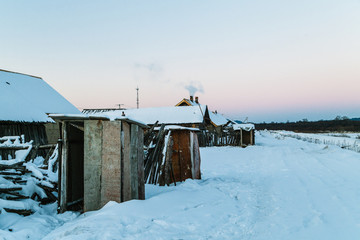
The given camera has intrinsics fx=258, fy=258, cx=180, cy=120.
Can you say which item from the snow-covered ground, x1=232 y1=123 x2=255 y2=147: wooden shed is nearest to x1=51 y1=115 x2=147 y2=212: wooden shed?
the snow-covered ground

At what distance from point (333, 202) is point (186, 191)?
10.8 ft

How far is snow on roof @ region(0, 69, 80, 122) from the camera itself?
13057 mm

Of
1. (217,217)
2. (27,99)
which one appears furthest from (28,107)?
Result: (217,217)

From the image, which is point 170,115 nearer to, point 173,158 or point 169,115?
point 169,115

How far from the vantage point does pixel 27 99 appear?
14891 millimetres

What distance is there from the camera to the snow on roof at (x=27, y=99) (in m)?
13.1

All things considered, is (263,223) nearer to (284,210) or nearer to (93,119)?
(284,210)

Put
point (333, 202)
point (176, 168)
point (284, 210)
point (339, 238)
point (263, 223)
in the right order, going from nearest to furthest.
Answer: point (339, 238) < point (263, 223) < point (284, 210) < point (333, 202) < point (176, 168)

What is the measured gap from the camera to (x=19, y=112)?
1316 cm

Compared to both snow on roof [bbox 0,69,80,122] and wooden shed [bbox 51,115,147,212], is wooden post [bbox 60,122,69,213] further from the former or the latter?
snow on roof [bbox 0,69,80,122]

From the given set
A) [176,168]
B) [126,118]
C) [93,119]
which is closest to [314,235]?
[126,118]

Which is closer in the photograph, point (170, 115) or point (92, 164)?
point (92, 164)

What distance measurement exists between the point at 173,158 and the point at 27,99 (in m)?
11.2

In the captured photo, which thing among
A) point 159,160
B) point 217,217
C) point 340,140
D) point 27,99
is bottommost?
point 340,140
